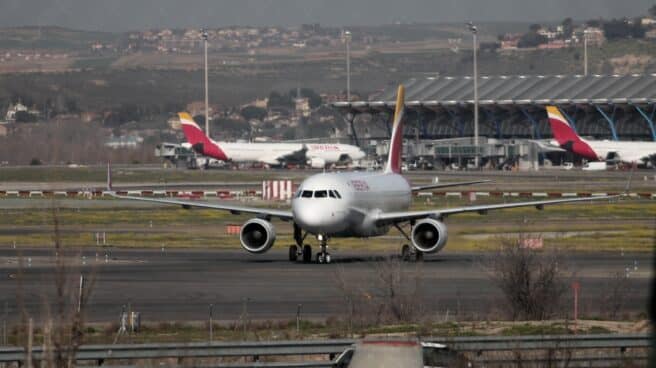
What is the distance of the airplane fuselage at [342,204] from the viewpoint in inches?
2048

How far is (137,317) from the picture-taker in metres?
34.2

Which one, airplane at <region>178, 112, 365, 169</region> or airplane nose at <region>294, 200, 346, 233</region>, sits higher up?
airplane at <region>178, 112, 365, 169</region>

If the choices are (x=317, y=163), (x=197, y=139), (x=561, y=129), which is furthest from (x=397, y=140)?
(x=317, y=163)

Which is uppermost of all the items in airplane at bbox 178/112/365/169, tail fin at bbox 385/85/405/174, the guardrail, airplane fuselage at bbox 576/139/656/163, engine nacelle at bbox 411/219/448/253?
airplane at bbox 178/112/365/169

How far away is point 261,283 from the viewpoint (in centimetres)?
4631

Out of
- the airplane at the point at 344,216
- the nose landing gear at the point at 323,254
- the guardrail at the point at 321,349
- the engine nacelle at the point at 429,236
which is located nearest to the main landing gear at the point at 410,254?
the airplane at the point at 344,216

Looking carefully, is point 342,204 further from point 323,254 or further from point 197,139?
point 197,139

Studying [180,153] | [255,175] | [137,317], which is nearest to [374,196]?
[137,317]

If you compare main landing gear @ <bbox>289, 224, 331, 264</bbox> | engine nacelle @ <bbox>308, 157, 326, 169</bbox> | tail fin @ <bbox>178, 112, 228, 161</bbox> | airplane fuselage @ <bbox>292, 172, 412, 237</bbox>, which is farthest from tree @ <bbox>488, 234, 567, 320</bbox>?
engine nacelle @ <bbox>308, 157, 326, 169</bbox>

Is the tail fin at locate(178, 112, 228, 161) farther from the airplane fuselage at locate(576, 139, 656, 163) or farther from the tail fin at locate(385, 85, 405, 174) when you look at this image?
the tail fin at locate(385, 85, 405, 174)

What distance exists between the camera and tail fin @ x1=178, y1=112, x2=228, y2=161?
167 metres

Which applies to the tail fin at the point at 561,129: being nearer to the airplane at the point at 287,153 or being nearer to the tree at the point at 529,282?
the airplane at the point at 287,153

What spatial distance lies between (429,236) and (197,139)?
11554 centimetres

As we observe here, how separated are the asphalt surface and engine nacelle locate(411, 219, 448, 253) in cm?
82
